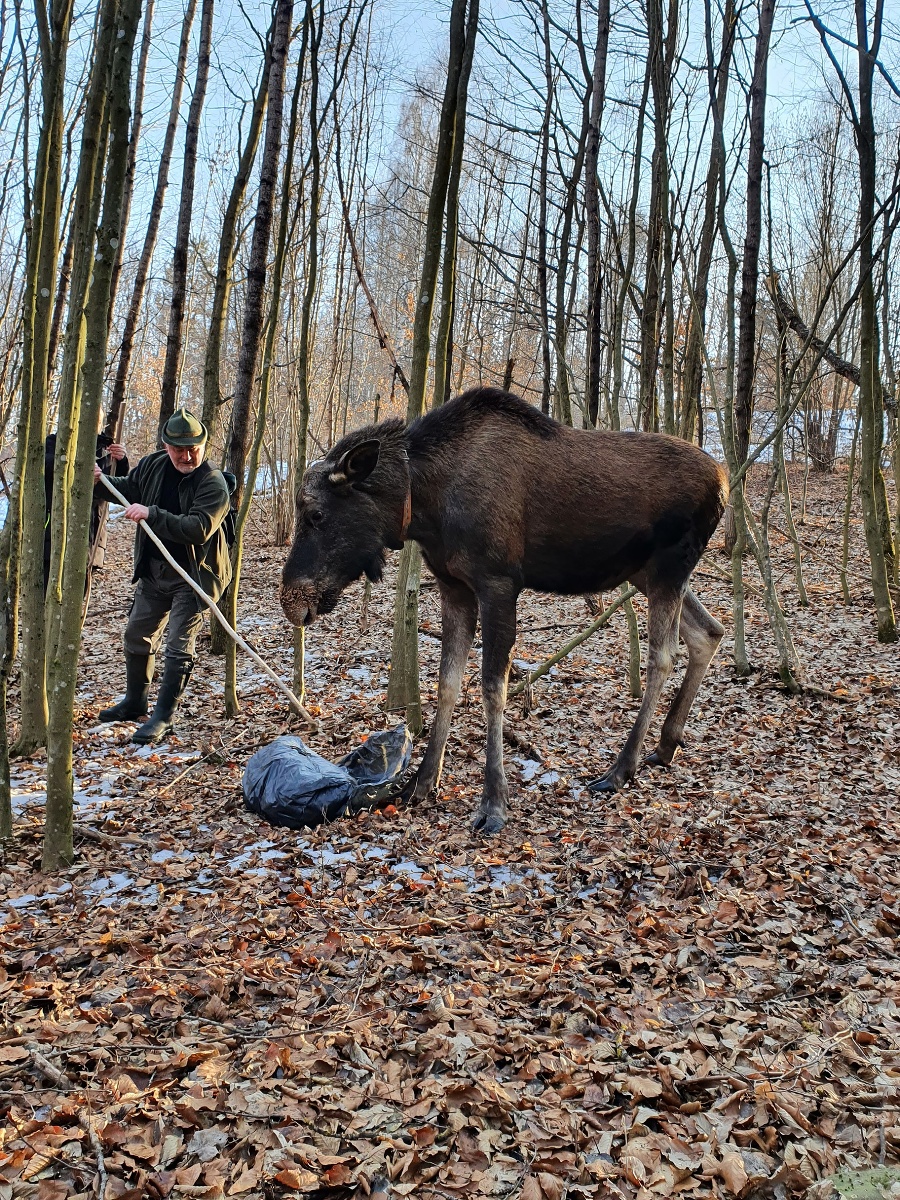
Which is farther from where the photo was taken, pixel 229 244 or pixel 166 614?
pixel 229 244

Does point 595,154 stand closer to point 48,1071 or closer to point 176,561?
point 176,561

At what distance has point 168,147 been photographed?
453 inches

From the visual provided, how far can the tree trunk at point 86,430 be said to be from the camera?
3.66 m

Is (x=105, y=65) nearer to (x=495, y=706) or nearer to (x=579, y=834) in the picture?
(x=495, y=706)

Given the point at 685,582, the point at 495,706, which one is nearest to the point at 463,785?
the point at 495,706

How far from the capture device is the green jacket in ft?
21.5

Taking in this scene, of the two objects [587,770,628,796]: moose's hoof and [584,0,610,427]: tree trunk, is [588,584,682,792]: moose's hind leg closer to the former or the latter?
[587,770,628,796]: moose's hoof

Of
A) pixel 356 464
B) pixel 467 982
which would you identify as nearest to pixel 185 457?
pixel 356 464

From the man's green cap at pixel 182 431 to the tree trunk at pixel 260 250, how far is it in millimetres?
647

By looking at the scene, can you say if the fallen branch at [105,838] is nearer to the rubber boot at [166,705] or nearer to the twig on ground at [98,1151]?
the rubber boot at [166,705]

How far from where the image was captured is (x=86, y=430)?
3.73m

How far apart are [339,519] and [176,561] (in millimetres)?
2296

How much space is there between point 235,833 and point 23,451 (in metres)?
2.74

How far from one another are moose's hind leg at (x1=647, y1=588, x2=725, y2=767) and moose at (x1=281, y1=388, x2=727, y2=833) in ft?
1.15
